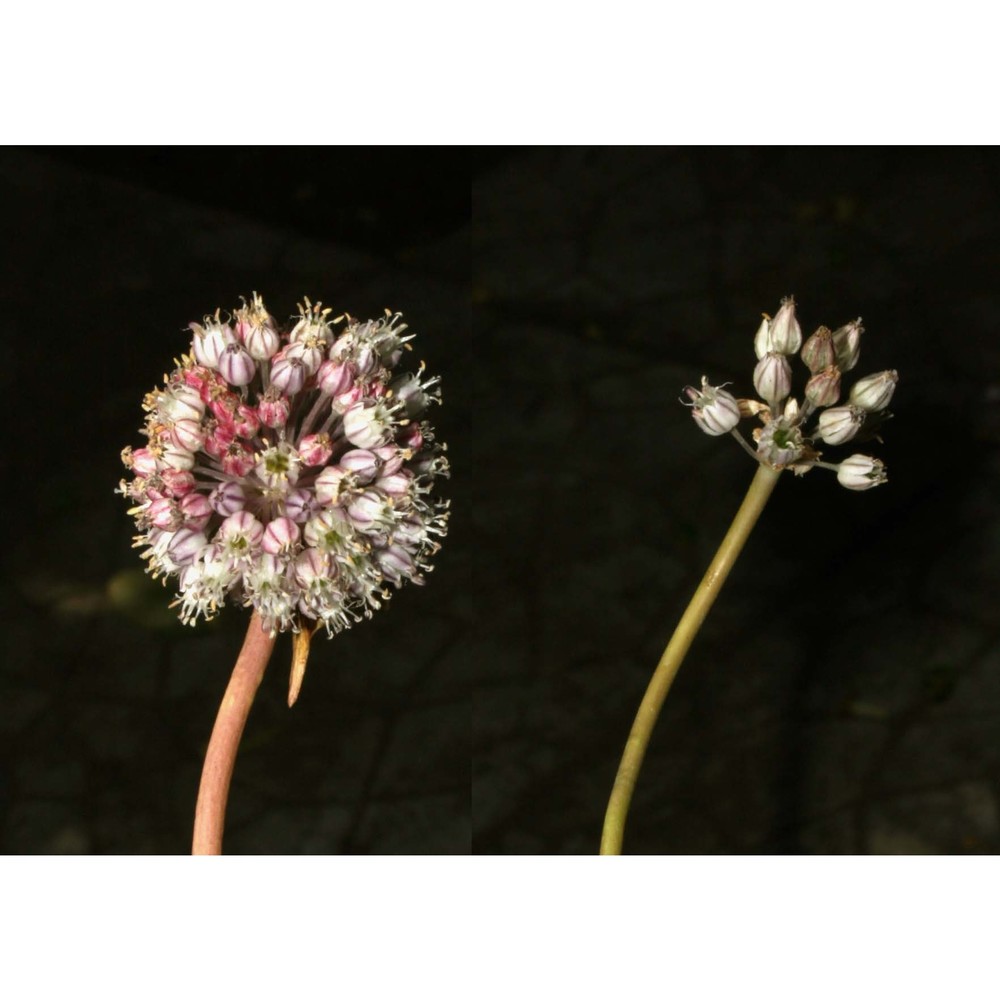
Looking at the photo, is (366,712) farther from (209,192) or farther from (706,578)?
(209,192)

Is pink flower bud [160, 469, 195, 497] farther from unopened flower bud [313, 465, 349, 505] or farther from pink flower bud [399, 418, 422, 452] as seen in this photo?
pink flower bud [399, 418, 422, 452]

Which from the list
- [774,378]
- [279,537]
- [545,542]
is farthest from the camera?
[545,542]

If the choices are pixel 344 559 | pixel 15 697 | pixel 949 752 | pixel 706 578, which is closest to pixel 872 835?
pixel 949 752

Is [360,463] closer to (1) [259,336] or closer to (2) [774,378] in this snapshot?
(1) [259,336]

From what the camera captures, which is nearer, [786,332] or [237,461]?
[237,461]

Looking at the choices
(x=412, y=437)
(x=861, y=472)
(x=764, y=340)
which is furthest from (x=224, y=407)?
(x=861, y=472)

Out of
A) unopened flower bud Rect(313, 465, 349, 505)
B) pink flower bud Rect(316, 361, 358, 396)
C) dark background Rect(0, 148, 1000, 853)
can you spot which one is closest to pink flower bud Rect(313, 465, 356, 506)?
unopened flower bud Rect(313, 465, 349, 505)
